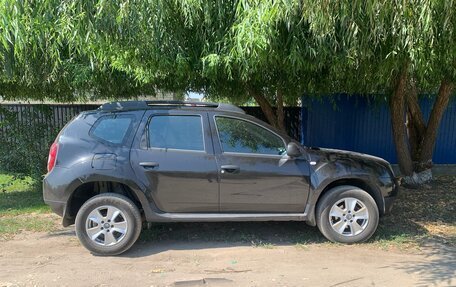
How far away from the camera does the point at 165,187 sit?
5.12 meters

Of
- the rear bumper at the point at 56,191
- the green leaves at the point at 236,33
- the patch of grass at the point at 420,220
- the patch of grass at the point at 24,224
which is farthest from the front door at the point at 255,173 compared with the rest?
the patch of grass at the point at 24,224

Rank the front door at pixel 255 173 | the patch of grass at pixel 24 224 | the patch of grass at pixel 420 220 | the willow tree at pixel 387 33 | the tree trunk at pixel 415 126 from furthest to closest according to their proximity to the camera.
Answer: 1. the tree trunk at pixel 415 126
2. the patch of grass at pixel 24 224
3. the patch of grass at pixel 420 220
4. the front door at pixel 255 173
5. the willow tree at pixel 387 33

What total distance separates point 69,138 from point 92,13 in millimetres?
1535

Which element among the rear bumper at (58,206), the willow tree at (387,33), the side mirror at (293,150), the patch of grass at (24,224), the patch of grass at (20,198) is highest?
the willow tree at (387,33)

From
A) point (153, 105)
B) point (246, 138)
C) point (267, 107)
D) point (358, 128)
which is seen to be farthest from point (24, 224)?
point (358, 128)

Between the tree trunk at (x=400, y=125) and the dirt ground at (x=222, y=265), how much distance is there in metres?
3.13

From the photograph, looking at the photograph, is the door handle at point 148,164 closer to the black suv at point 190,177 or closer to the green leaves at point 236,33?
the black suv at point 190,177

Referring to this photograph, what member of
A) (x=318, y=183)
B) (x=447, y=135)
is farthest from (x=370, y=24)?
(x=447, y=135)

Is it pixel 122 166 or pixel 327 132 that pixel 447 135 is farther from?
pixel 122 166

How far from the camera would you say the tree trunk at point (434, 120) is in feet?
27.0

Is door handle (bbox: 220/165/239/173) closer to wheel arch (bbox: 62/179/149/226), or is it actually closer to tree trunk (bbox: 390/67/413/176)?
wheel arch (bbox: 62/179/149/226)

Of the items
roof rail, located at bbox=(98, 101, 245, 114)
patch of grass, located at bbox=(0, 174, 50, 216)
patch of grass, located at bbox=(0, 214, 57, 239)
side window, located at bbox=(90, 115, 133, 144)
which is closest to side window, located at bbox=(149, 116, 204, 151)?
roof rail, located at bbox=(98, 101, 245, 114)

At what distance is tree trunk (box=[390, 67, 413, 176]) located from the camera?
303 inches

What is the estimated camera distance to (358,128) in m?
11.0
